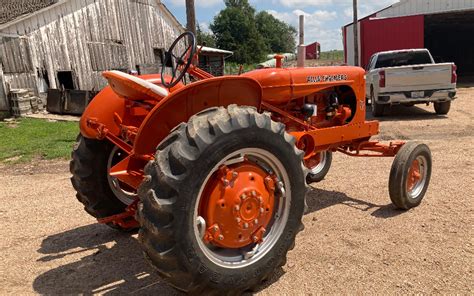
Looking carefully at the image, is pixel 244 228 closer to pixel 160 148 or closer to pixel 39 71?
pixel 160 148

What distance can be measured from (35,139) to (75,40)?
7.37 m

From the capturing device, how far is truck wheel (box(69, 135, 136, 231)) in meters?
3.72

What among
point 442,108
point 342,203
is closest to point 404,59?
point 442,108

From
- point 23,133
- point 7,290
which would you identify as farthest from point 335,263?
point 23,133

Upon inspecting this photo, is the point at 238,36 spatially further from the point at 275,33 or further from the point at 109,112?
the point at 109,112

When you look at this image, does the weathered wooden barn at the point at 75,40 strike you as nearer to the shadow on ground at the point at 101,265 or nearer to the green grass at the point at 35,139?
the green grass at the point at 35,139

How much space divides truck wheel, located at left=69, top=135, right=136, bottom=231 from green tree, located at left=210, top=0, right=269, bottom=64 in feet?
208

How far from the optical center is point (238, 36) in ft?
232

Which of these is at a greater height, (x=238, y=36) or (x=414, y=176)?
(x=238, y=36)

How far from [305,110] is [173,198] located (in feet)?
7.91

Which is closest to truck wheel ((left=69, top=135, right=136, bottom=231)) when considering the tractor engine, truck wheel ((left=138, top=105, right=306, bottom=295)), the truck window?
truck wheel ((left=138, top=105, right=306, bottom=295))

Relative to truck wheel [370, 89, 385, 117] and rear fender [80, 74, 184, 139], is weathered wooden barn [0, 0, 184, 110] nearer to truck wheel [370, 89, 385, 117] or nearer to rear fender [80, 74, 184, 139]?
truck wheel [370, 89, 385, 117]

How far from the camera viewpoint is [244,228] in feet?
9.48

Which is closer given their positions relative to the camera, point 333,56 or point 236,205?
point 236,205
